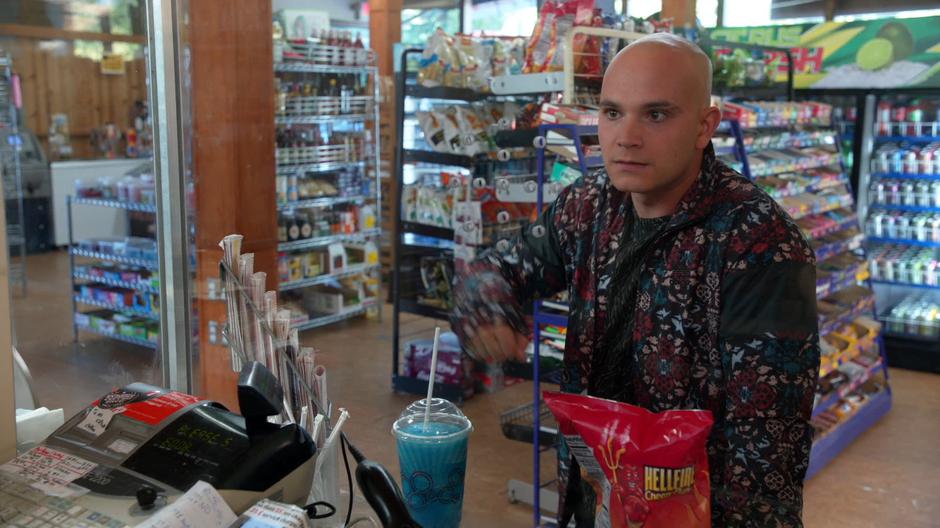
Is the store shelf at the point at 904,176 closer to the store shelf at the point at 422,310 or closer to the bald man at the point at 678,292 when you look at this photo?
the store shelf at the point at 422,310

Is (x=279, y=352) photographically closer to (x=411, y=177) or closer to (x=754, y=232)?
(x=754, y=232)

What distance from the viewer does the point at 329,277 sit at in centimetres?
693

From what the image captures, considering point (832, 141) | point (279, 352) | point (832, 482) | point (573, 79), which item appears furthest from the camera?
point (832, 141)

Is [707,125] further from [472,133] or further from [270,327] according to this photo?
[472,133]

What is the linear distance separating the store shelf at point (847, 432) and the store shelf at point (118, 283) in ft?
13.0

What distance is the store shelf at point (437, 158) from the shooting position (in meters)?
4.91

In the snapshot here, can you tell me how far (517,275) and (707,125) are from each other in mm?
493

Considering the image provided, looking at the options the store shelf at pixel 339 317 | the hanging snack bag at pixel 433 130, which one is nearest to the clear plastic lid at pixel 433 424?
the hanging snack bag at pixel 433 130

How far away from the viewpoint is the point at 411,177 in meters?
6.09

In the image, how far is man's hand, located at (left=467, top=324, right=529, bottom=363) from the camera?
1675 mm

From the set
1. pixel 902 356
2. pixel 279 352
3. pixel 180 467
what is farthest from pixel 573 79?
pixel 902 356

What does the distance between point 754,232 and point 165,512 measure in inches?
42.7

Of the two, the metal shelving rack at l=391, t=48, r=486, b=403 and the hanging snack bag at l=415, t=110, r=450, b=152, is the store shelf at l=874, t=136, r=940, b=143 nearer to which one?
the metal shelving rack at l=391, t=48, r=486, b=403

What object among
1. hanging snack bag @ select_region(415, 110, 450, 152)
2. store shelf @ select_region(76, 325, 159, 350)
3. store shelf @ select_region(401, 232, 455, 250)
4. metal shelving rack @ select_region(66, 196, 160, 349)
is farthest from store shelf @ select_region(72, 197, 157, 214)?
hanging snack bag @ select_region(415, 110, 450, 152)
